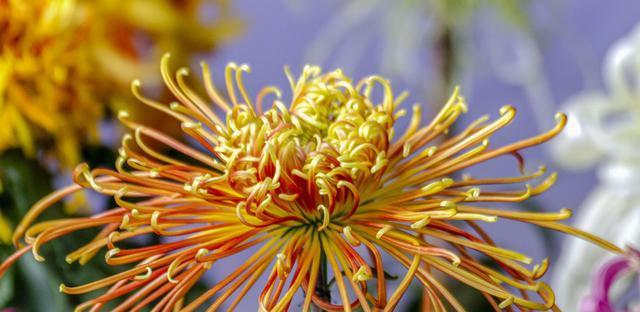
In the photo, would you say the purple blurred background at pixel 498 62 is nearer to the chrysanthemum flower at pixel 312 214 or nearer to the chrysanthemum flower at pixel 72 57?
the chrysanthemum flower at pixel 72 57

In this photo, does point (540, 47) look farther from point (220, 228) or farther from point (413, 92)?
point (220, 228)

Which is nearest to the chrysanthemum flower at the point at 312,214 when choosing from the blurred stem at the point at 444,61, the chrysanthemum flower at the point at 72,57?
the chrysanthemum flower at the point at 72,57

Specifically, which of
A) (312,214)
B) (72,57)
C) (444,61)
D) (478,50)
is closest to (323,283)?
(312,214)

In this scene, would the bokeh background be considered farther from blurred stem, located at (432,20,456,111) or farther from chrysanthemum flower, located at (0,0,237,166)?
chrysanthemum flower, located at (0,0,237,166)

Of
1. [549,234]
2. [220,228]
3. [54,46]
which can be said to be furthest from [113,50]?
[549,234]

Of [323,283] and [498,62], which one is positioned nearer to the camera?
[323,283]

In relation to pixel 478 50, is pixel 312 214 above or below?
below

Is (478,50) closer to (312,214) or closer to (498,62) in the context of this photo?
(498,62)

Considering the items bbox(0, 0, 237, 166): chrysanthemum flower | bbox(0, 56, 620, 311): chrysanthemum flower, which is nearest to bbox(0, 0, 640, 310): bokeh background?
bbox(0, 0, 237, 166): chrysanthemum flower
